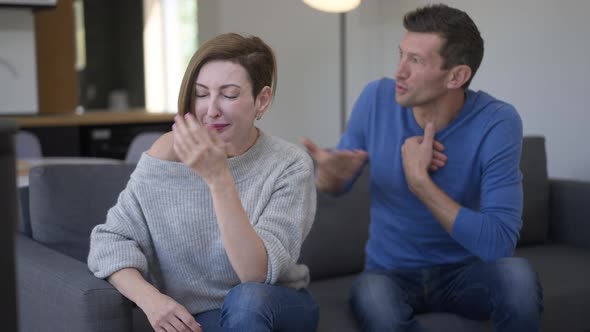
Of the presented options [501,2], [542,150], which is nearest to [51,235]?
[542,150]

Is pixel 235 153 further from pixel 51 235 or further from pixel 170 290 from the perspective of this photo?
pixel 51 235

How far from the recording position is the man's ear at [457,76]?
6.74 ft

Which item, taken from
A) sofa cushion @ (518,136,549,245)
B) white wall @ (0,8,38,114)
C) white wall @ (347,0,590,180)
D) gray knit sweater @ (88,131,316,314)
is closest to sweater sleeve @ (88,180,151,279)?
gray knit sweater @ (88,131,316,314)

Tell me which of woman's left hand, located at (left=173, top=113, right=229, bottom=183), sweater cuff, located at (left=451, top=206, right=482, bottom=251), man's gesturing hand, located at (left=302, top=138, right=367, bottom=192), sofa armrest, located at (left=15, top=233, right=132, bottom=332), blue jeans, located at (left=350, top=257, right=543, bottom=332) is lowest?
blue jeans, located at (left=350, top=257, right=543, bottom=332)

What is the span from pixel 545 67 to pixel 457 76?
1.28 meters

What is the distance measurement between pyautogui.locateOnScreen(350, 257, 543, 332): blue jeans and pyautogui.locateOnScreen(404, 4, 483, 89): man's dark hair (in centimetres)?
52

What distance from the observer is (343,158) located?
2051 mm

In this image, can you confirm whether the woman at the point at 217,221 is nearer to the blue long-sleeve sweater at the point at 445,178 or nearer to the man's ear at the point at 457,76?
the blue long-sleeve sweater at the point at 445,178

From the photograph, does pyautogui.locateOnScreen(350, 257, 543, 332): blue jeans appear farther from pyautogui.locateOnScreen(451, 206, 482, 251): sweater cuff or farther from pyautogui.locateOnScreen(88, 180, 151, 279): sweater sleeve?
pyautogui.locateOnScreen(88, 180, 151, 279): sweater sleeve

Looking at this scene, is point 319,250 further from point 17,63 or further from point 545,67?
point 17,63

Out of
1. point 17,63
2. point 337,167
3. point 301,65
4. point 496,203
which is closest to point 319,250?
point 337,167

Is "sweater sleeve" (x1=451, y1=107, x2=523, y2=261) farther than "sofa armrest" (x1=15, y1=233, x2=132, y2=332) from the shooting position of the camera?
Yes

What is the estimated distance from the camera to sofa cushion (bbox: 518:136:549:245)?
2.76 metres

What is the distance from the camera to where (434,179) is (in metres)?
2.02
